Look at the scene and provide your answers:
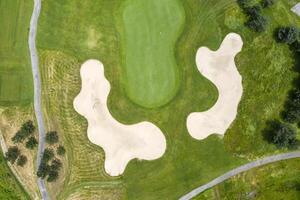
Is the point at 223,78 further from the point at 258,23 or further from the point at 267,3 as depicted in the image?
the point at 267,3

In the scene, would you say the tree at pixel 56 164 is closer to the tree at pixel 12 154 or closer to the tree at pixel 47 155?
the tree at pixel 47 155

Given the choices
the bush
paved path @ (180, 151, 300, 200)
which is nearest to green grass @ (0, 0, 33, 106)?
the bush

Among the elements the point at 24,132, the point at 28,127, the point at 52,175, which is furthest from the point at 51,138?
the point at 52,175

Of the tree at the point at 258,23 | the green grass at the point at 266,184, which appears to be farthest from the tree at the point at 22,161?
the tree at the point at 258,23

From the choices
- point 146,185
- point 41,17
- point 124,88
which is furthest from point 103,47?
point 146,185

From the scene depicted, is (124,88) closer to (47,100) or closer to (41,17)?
(47,100)

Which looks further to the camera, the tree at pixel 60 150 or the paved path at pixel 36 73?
the paved path at pixel 36 73
